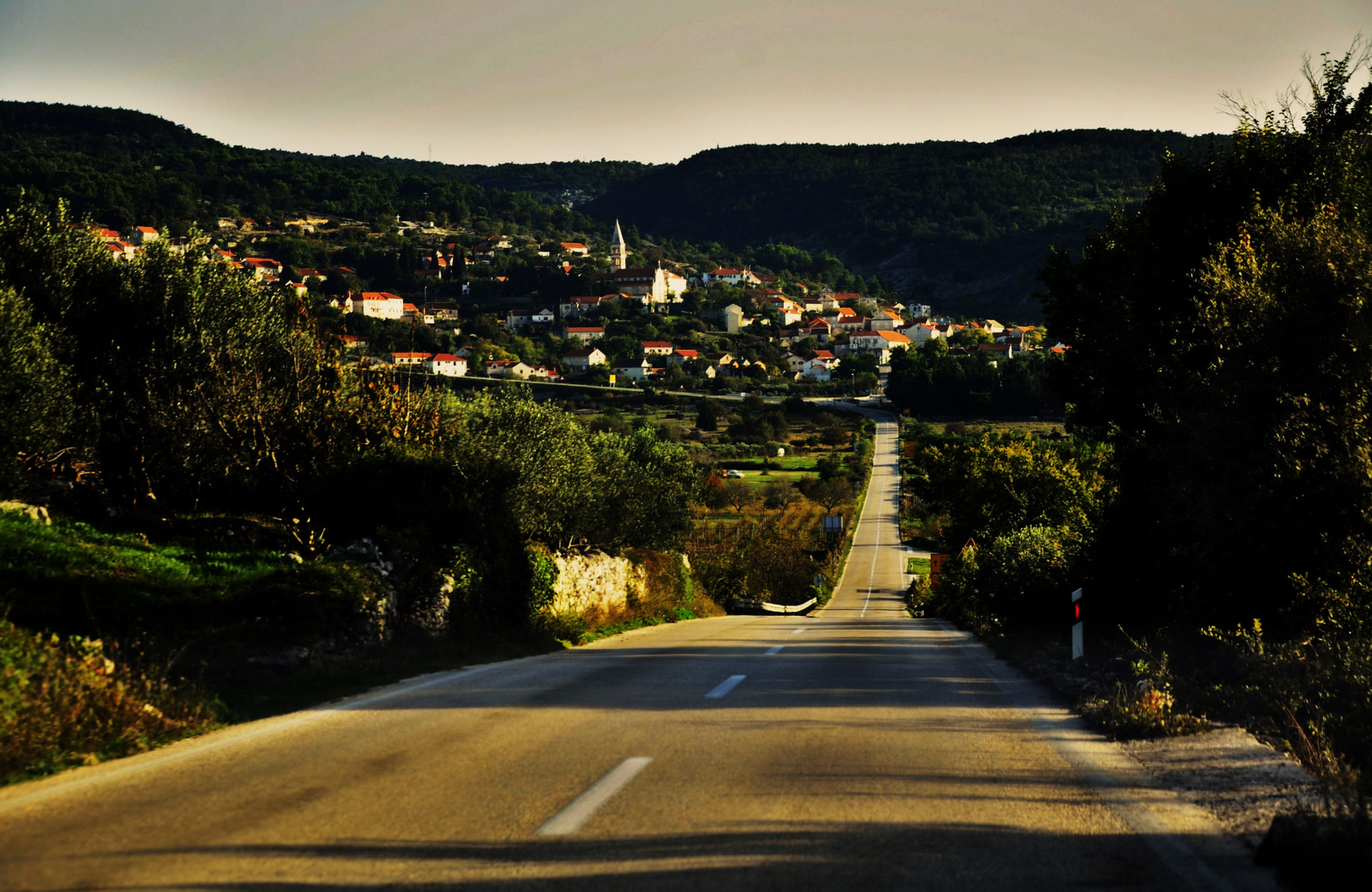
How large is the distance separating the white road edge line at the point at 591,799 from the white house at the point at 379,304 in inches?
6565

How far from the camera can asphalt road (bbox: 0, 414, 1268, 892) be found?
195 inches

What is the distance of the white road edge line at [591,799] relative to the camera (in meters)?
5.57

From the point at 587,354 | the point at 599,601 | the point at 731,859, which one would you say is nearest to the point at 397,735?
the point at 731,859

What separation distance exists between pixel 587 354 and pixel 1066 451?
143 metres

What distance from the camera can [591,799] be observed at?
6172mm

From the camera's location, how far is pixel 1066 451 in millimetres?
54219

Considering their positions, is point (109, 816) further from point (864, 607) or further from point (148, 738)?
point (864, 607)

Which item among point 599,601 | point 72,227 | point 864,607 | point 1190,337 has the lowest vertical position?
point 864,607

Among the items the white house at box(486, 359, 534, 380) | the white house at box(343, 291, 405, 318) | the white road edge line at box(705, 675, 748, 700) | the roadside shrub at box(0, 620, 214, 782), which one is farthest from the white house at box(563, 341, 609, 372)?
the roadside shrub at box(0, 620, 214, 782)

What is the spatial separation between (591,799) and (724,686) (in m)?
5.42

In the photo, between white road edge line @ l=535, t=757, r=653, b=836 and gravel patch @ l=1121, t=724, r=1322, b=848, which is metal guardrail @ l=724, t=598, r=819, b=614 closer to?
gravel patch @ l=1121, t=724, r=1322, b=848

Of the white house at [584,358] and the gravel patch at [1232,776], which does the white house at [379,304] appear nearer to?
the white house at [584,358]

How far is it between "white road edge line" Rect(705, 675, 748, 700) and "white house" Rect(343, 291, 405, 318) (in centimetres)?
16221

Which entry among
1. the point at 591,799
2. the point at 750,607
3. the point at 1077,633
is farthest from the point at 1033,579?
the point at 750,607
